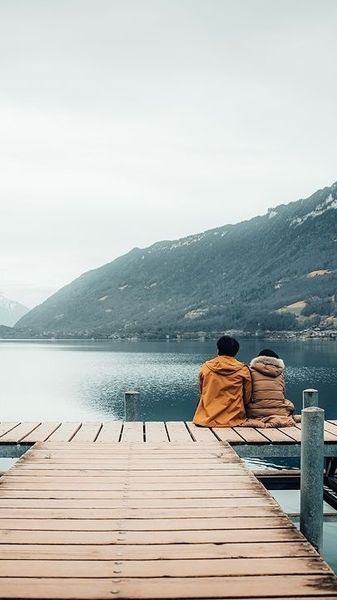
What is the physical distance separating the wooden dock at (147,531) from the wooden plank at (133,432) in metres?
0.90

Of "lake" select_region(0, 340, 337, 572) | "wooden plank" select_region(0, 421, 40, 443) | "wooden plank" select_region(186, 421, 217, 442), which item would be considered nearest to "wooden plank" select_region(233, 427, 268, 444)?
"wooden plank" select_region(186, 421, 217, 442)

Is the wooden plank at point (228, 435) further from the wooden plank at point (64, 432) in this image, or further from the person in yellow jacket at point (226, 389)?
the wooden plank at point (64, 432)

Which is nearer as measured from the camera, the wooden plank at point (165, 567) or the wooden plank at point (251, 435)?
the wooden plank at point (165, 567)

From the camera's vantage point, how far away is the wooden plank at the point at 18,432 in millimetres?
10056

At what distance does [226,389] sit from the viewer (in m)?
11.0

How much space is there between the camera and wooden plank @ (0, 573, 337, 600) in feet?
14.4

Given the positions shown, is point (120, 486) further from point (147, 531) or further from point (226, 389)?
point (226, 389)

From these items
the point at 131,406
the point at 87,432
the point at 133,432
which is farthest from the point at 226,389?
the point at 131,406

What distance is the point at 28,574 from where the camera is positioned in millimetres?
4742

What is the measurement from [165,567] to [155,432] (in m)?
6.12

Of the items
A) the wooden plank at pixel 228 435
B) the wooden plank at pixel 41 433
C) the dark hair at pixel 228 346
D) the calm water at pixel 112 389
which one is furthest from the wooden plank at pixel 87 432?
the calm water at pixel 112 389

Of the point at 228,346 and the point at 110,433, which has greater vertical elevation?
the point at 228,346

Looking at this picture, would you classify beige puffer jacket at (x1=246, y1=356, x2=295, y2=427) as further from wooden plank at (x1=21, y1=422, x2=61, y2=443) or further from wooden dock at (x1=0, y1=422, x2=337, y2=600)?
wooden plank at (x1=21, y1=422, x2=61, y2=443)

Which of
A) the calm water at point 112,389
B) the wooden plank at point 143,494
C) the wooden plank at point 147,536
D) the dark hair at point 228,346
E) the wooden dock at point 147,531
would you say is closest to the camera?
the wooden dock at point 147,531
